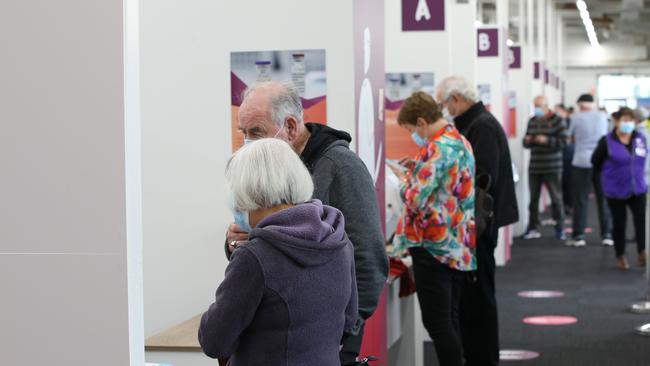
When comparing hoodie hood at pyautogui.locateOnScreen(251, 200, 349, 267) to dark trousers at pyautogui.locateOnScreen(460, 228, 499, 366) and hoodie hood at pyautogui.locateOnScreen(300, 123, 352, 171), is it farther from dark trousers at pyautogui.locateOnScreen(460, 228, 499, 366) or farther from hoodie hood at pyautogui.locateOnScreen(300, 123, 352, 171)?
dark trousers at pyautogui.locateOnScreen(460, 228, 499, 366)

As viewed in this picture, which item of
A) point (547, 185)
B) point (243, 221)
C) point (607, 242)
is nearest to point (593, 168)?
point (547, 185)

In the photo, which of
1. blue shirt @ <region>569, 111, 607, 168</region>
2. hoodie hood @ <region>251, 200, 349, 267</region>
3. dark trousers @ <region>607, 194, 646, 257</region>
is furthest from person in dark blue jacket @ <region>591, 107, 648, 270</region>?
hoodie hood @ <region>251, 200, 349, 267</region>

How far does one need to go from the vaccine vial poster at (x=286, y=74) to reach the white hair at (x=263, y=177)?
4.30 feet

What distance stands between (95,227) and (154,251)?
6.37 ft

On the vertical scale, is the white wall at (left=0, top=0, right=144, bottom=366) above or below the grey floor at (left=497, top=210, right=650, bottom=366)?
above

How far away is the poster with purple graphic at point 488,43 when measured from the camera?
9984 millimetres

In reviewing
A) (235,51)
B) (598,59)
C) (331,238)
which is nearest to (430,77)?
(235,51)

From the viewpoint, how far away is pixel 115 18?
175 cm

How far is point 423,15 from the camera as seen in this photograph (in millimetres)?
6938

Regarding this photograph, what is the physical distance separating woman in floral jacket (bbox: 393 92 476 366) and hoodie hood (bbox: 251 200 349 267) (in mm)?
2237

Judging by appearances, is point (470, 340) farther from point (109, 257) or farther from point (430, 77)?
point (109, 257)

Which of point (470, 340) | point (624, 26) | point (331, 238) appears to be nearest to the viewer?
point (331, 238)

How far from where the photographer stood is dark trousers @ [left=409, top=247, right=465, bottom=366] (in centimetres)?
455

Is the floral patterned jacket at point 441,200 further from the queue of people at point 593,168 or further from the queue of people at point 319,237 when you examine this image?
the queue of people at point 593,168
